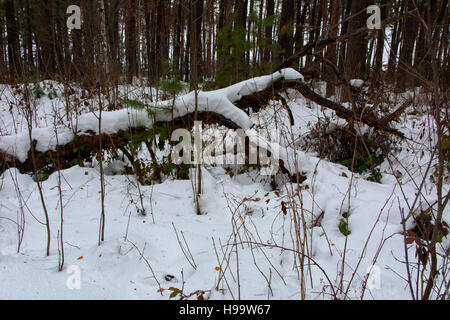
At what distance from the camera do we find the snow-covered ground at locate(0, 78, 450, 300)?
4.44ft

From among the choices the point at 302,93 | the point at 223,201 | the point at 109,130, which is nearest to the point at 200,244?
the point at 223,201

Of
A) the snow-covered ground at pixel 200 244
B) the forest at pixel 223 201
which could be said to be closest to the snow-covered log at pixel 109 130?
the forest at pixel 223 201

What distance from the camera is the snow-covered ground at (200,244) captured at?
4.44ft

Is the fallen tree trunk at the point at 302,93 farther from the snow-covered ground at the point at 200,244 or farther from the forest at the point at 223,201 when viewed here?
the snow-covered ground at the point at 200,244

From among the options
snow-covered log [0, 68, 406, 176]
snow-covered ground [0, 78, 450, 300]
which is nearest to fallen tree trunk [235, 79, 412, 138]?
snow-covered log [0, 68, 406, 176]

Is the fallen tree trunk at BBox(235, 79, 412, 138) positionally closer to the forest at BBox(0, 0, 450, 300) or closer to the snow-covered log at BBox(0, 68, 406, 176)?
the forest at BBox(0, 0, 450, 300)

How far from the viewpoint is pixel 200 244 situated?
1824 millimetres

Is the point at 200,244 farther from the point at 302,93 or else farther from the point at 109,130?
the point at 302,93

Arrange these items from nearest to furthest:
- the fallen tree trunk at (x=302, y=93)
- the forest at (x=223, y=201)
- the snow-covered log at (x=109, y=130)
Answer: the forest at (x=223, y=201) < the snow-covered log at (x=109, y=130) < the fallen tree trunk at (x=302, y=93)

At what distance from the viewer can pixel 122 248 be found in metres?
1.65
